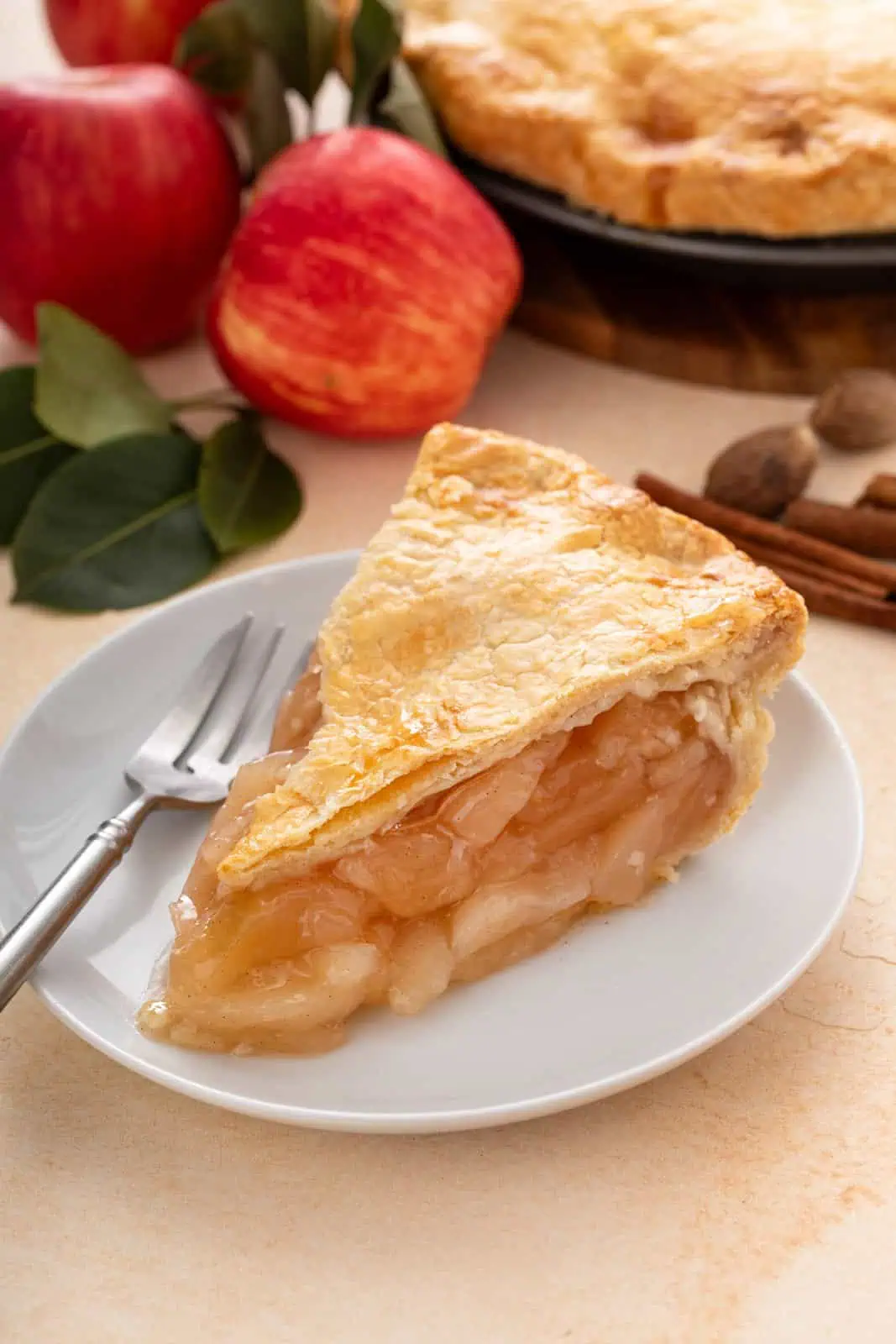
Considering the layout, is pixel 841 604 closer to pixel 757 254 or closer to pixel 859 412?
pixel 859 412

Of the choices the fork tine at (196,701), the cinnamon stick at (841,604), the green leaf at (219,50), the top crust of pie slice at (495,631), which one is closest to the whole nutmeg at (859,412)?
the cinnamon stick at (841,604)

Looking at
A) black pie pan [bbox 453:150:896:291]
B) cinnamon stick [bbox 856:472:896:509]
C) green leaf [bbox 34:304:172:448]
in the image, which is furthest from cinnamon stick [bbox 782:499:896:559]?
green leaf [bbox 34:304:172:448]

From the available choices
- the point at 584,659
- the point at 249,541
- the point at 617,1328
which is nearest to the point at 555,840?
the point at 584,659

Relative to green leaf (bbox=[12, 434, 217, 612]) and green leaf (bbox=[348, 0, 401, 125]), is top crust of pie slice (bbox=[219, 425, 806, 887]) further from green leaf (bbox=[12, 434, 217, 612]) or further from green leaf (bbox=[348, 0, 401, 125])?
green leaf (bbox=[348, 0, 401, 125])

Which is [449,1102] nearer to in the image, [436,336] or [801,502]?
[801,502]

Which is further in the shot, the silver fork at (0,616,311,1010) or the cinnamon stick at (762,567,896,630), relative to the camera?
the cinnamon stick at (762,567,896,630)
